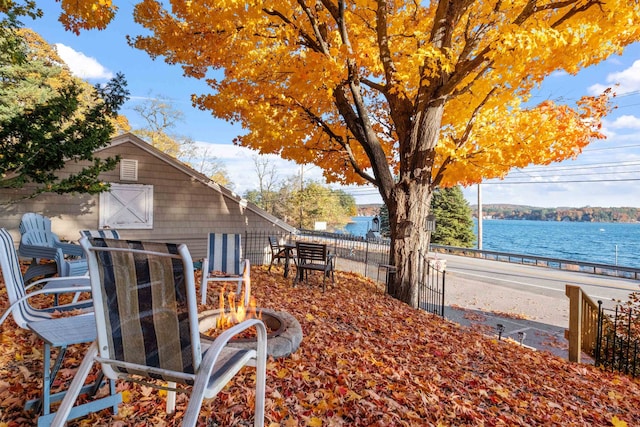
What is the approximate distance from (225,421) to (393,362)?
A: 2.13 meters

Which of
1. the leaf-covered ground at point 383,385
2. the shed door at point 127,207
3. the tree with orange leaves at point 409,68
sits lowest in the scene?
the leaf-covered ground at point 383,385

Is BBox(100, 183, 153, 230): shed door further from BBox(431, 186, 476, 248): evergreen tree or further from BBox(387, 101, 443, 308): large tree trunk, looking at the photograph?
BBox(431, 186, 476, 248): evergreen tree

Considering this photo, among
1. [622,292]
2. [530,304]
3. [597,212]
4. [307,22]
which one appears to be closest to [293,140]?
[307,22]

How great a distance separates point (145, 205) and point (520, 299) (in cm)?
1405

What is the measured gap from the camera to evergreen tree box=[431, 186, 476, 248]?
35.6m

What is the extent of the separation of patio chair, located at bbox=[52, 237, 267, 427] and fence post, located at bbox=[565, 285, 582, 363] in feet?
21.6

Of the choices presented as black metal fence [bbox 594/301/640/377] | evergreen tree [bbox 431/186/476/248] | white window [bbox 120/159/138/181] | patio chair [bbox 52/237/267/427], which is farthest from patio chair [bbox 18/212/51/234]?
evergreen tree [bbox 431/186/476/248]

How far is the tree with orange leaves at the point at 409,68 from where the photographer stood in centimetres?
592

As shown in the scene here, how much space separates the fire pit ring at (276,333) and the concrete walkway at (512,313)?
6243 millimetres

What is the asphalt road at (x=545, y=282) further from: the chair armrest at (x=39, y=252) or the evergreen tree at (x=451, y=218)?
the chair armrest at (x=39, y=252)

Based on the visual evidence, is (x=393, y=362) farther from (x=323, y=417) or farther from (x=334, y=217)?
(x=334, y=217)

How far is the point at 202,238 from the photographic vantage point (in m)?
11.9

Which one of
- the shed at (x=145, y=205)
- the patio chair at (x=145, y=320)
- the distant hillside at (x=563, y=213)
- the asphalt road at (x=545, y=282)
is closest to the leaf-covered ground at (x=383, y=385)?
the patio chair at (x=145, y=320)

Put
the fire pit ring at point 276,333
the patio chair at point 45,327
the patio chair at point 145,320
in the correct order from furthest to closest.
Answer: the fire pit ring at point 276,333, the patio chair at point 45,327, the patio chair at point 145,320
